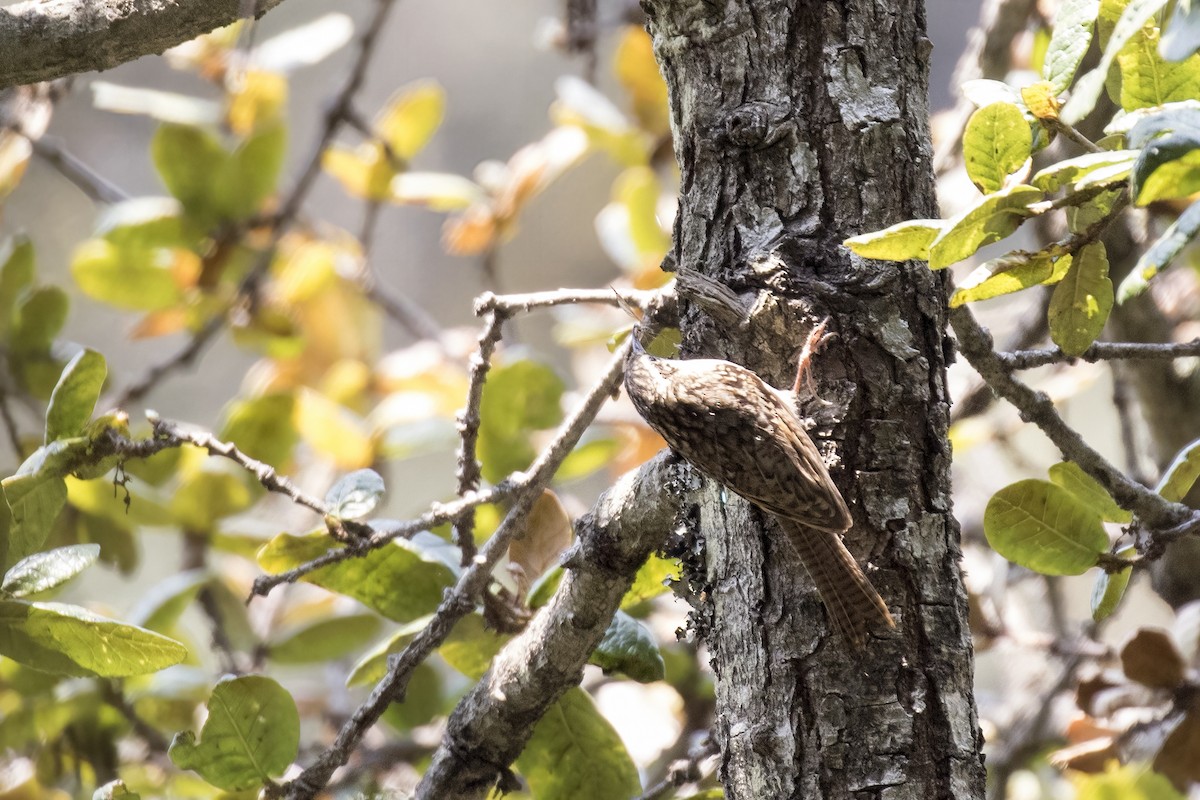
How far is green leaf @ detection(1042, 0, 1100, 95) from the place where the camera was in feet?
2.68

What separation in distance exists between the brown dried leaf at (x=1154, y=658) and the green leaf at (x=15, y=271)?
178 cm

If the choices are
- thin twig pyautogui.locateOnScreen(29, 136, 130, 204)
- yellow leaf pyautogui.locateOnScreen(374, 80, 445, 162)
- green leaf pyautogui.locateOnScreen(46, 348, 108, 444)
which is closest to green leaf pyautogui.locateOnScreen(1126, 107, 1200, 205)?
green leaf pyautogui.locateOnScreen(46, 348, 108, 444)

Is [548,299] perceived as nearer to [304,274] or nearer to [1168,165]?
[1168,165]

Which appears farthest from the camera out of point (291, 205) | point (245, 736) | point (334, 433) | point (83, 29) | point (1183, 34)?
point (291, 205)

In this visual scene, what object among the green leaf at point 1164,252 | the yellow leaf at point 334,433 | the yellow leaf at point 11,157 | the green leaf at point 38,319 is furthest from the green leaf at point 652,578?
the yellow leaf at point 11,157

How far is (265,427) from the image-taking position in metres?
1.71

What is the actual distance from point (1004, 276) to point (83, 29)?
0.89 meters

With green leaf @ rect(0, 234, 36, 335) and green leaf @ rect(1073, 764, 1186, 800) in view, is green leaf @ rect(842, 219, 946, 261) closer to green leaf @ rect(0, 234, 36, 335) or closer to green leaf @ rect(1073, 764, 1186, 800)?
green leaf @ rect(1073, 764, 1186, 800)

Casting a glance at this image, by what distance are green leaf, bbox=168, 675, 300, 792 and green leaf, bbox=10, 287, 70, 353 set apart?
88 cm

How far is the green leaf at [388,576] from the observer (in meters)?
1.17

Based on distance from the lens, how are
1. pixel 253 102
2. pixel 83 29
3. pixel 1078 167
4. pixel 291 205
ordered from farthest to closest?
pixel 253 102, pixel 291 205, pixel 83 29, pixel 1078 167

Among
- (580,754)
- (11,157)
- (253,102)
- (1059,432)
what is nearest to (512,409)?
(580,754)

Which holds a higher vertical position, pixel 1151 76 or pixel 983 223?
pixel 1151 76

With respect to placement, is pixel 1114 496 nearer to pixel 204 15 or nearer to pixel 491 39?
pixel 204 15
